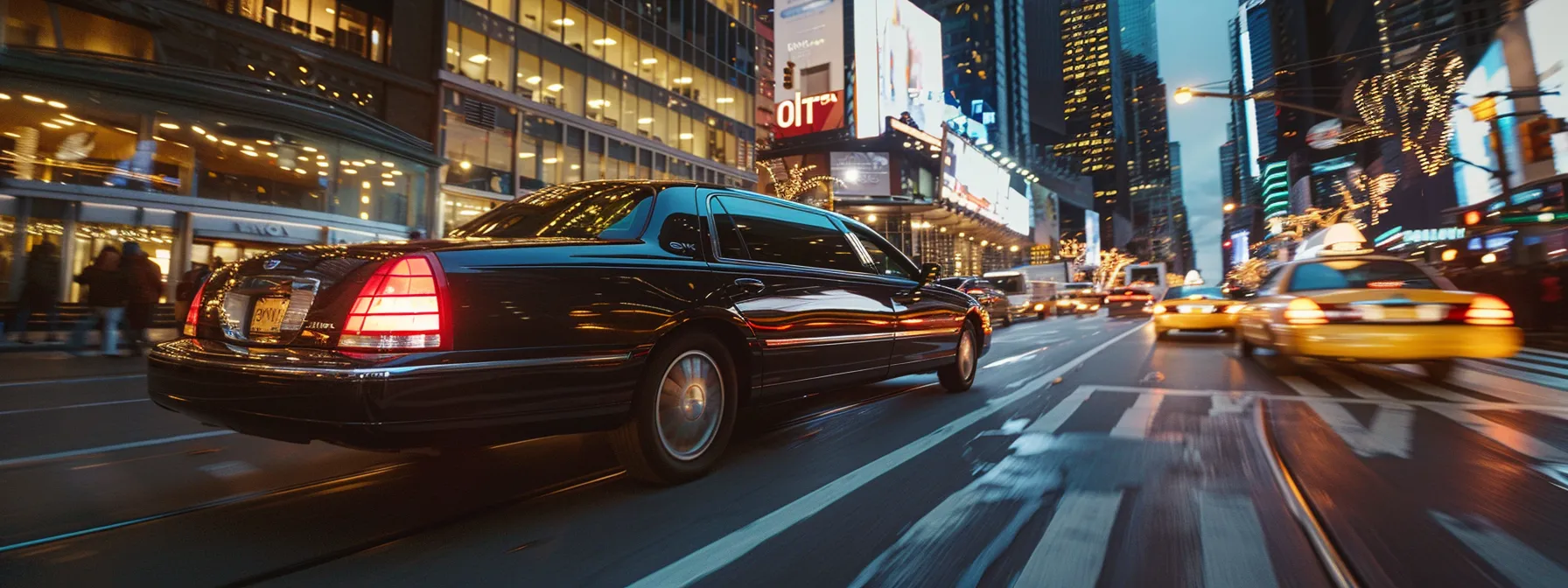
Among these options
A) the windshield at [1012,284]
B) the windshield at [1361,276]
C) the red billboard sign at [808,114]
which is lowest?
the windshield at [1361,276]

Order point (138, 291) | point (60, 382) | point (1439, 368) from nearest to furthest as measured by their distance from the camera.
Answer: point (1439, 368), point (60, 382), point (138, 291)

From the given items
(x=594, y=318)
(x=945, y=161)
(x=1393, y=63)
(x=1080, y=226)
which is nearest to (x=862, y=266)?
(x=594, y=318)

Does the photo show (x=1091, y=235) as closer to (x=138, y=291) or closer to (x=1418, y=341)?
(x=1418, y=341)

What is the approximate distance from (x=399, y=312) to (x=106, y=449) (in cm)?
332

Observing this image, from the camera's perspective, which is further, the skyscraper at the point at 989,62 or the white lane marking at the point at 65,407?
the skyscraper at the point at 989,62

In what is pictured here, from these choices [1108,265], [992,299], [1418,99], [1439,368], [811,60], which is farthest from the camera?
[1108,265]

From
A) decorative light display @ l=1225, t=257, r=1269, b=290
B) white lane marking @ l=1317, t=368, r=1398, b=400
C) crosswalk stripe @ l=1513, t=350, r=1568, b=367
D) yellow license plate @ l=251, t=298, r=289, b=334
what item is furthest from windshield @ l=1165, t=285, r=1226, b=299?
decorative light display @ l=1225, t=257, r=1269, b=290

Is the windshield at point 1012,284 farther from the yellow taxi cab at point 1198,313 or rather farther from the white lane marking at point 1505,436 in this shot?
→ the white lane marking at point 1505,436

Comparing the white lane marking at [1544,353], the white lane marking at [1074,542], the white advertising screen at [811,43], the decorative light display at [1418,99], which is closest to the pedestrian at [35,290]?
the white lane marking at [1074,542]

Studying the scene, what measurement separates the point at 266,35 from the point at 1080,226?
133 meters

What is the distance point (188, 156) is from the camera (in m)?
16.6

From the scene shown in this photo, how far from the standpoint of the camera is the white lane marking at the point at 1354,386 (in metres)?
5.71

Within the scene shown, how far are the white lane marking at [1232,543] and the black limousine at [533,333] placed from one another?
2054mm

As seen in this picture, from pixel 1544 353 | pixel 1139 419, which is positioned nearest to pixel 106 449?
pixel 1139 419
